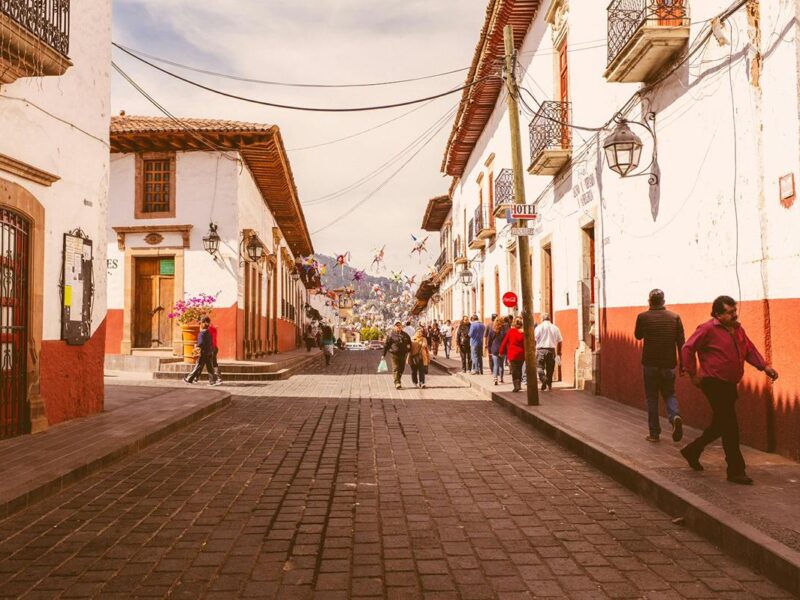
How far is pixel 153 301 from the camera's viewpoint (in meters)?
21.2

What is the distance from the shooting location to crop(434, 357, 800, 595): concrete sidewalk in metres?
4.37

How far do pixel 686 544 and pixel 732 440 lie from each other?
1.50 metres

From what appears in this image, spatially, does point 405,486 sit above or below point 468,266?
below

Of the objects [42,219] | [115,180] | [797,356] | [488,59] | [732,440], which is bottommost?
[732,440]

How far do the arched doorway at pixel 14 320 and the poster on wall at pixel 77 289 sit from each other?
0.85 meters

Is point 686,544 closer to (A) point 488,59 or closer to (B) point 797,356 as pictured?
(B) point 797,356

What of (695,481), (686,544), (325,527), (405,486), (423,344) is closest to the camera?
(686,544)

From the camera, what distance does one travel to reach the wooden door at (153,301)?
2108cm

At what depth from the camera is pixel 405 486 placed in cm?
652

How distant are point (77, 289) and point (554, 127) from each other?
9.59 meters

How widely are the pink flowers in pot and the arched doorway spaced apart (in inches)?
398

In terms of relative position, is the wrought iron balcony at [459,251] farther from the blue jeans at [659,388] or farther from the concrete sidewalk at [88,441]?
the blue jeans at [659,388]

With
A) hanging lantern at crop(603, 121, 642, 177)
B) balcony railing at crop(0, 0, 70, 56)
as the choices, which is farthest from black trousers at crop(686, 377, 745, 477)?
balcony railing at crop(0, 0, 70, 56)

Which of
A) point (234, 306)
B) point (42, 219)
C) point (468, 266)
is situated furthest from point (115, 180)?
point (468, 266)
